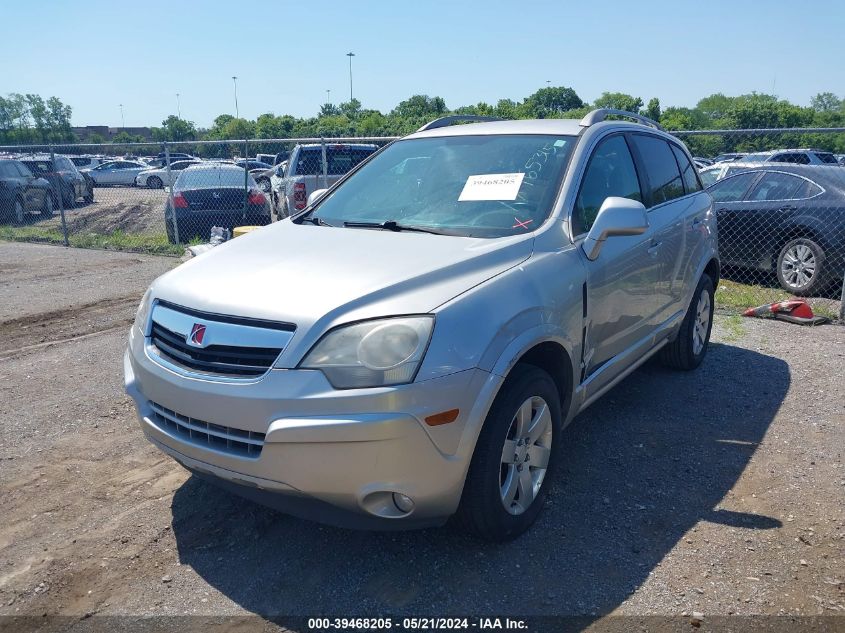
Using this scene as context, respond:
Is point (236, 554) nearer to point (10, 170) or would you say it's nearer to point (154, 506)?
point (154, 506)

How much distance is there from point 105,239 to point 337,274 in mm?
12297

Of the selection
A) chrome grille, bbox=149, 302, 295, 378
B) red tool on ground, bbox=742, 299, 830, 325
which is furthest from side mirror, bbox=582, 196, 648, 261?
red tool on ground, bbox=742, 299, 830, 325

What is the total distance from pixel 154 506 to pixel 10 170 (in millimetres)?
16282

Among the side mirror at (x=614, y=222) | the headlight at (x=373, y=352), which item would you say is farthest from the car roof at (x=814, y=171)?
the headlight at (x=373, y=352)

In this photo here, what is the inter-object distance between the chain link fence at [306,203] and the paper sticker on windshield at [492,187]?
508 centimetres

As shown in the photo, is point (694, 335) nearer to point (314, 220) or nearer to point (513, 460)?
point (513, 460)

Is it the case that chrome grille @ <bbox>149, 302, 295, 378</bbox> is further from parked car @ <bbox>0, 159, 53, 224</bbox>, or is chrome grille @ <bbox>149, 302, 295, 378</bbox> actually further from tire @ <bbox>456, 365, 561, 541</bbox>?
parked car @ <bbox>0, 159, 53, 224</bbox>

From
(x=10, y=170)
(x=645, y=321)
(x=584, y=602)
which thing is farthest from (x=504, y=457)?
(x=10, y=170)

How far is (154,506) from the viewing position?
11.6 ft

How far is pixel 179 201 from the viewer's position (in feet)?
40.2

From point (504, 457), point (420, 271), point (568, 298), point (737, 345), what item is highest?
point (420, 271)

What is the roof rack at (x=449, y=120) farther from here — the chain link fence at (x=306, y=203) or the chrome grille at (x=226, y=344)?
the chain link fence at (x=306, y=203)

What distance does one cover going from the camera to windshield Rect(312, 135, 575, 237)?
3645mm

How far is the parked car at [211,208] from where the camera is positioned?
12242mm
